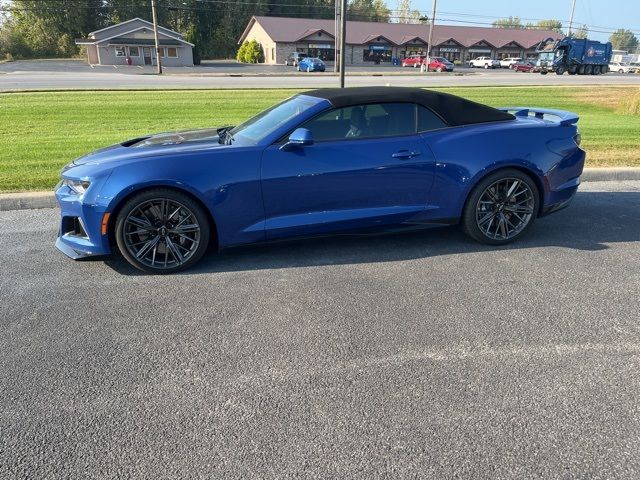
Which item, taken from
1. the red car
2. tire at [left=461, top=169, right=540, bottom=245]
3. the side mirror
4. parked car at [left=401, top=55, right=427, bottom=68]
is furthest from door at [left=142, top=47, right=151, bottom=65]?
tire at [left=461, top=169, right=540, bottom=245]

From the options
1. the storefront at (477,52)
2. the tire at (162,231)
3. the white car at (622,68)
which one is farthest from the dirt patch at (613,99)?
the storefront at (477,52)

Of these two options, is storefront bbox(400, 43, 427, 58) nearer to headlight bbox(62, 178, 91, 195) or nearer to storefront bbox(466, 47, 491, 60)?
storefront bbox(466, 47, 491, 60)

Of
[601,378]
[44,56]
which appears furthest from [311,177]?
[44,56]

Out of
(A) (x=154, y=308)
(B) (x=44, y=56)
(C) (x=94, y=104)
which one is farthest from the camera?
(B) (x=44, y=56)

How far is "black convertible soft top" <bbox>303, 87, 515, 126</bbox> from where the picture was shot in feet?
14.6

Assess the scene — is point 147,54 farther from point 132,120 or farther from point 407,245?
point 407,245

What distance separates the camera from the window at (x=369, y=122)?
4.27m

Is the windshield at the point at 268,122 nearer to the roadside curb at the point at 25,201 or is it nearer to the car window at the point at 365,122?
the car window at the point at 365,122

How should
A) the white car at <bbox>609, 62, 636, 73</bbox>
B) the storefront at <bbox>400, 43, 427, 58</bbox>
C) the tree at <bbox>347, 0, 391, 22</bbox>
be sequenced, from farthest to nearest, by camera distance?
the tree at <bbox>347, 0, 391, 22</bbox> → the storefront at <bbox>400, 43, 427, 58</bbox> → the white car at <bbox>609, 62, 636, 73</bbox>

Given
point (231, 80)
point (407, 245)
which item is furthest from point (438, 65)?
point (407, 245)

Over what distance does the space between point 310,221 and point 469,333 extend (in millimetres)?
1657

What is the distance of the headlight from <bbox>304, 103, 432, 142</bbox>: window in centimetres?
186

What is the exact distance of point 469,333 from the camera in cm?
321

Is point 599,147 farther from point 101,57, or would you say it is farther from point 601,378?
point 101,57
